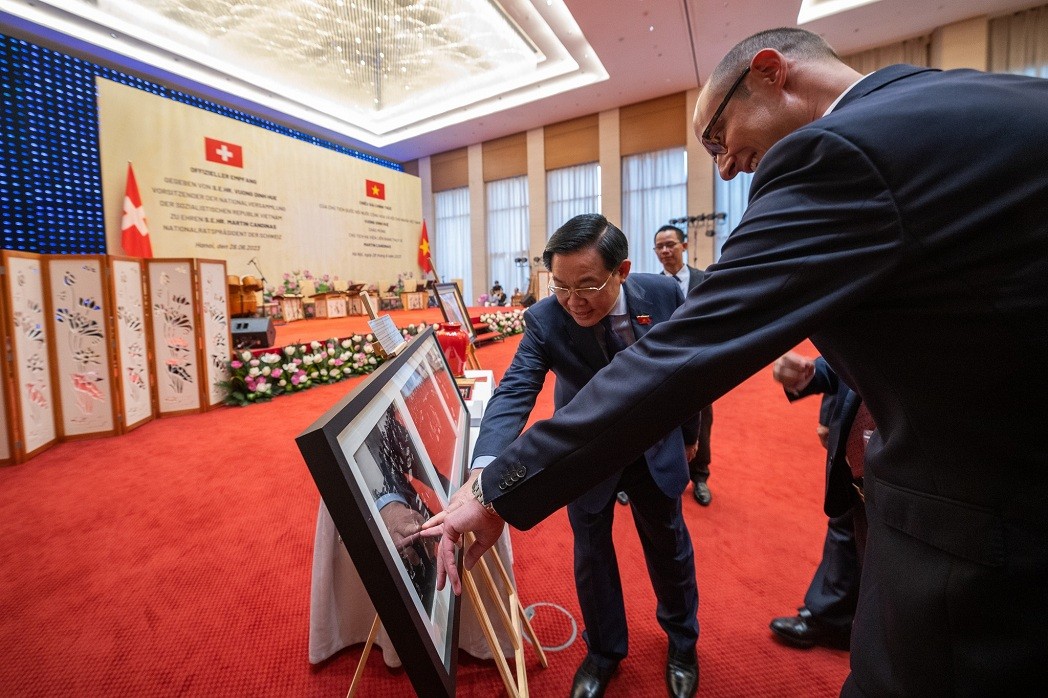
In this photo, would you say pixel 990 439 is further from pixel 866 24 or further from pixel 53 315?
pixel 866 24

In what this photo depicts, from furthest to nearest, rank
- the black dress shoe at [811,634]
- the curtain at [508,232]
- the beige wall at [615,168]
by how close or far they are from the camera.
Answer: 1. the curtain at [508,232]
2. the beige wall at [615,168]
3. the black dress shoe at [811,634]

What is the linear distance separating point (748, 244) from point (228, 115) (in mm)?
10055

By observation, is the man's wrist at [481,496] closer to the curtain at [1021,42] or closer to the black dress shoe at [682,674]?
the black dress shoe at [682,674]

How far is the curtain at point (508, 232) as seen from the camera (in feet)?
41.5

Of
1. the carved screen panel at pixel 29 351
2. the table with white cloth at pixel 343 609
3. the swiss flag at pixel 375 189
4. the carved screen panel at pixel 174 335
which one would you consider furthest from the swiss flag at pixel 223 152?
the table with white cloth at pixel 343 609

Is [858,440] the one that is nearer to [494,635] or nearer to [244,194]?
[494,635]

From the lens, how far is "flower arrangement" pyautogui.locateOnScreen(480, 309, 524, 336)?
26.1ft

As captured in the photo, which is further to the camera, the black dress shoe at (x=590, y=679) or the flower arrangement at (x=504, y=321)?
the flower arrangement at (x=504, y=321)

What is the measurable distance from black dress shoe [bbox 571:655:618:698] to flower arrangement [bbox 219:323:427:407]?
8.98 ft

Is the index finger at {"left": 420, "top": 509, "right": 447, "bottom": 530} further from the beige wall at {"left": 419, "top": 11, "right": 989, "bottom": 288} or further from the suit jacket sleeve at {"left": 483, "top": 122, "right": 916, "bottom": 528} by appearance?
the beige wall at {"left": 419, "top": 11, "right": 989, "bottom": 288}

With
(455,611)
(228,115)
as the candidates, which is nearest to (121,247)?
(228,115)

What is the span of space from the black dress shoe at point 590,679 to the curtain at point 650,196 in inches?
398

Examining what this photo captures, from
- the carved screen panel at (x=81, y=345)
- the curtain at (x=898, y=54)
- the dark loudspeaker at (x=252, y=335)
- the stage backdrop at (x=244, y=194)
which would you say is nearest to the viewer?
the carved screen panel at (x=81, y=345)

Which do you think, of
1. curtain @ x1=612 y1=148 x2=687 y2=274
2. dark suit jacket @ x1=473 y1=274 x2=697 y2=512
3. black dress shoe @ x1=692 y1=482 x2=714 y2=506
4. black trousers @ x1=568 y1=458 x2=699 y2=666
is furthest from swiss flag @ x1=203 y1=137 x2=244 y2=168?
black trousers @ x1=568 y1=458 x2=699 y2=666
